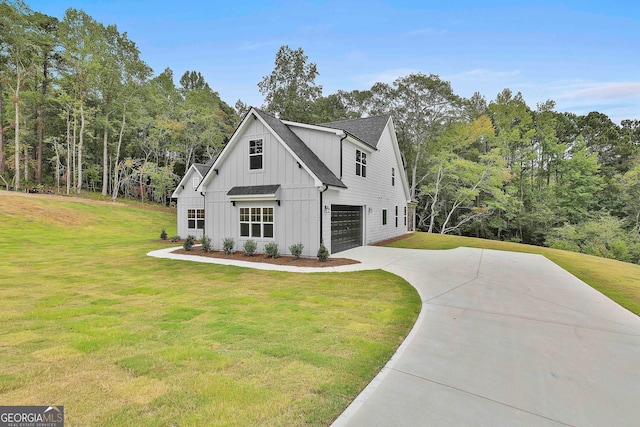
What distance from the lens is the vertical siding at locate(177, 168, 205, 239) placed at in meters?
18.5

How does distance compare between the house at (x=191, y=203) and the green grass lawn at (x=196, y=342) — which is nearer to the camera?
the green grass lawn at (x=196, y=342)

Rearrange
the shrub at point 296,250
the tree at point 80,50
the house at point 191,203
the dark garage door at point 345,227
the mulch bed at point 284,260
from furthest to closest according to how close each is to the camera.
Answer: the tree at point 80,50, the house at point 191,203, the dark garage door at point 345,227, the shrub at point 296,250, the mulch bed at point 284,260

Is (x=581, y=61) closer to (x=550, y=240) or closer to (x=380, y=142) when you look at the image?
(x=380, y=142)

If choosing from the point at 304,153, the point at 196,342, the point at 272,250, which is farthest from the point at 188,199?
the point at 196,342

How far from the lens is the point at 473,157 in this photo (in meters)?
32.5

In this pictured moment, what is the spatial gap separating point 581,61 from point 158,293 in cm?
2342

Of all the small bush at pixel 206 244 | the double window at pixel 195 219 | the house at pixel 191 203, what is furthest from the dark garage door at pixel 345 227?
the double window at pixel 195 219

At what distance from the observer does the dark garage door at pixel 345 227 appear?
43.8ft

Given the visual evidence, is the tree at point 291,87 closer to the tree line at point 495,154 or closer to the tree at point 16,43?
the tree line at point 495,154

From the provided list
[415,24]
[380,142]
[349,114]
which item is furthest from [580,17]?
[349,114]

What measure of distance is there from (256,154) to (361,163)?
5.77 m

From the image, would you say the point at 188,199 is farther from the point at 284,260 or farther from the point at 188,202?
the point at 284,260

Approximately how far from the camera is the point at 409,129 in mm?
31688

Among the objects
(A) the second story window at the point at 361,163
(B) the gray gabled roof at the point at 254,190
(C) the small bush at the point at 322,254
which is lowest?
(C) the small bush at the point at 322,254
